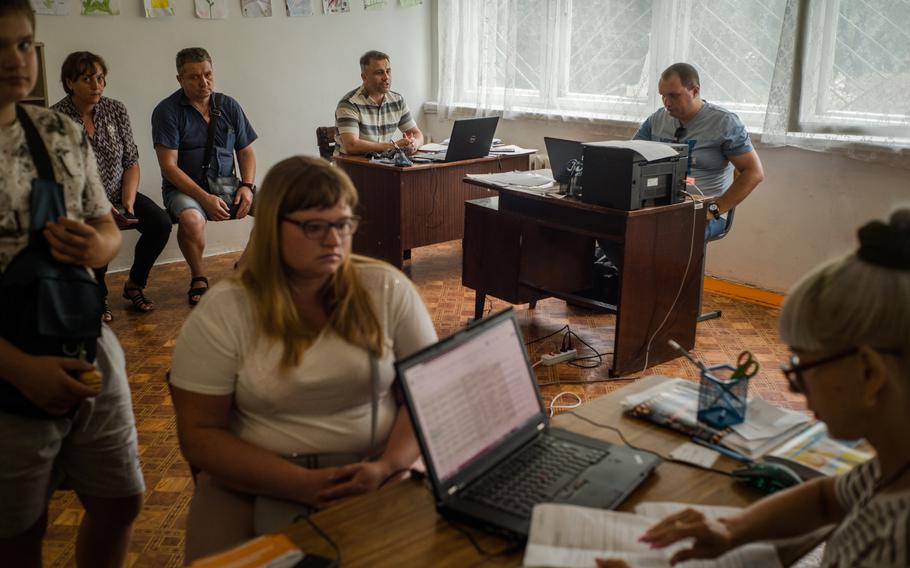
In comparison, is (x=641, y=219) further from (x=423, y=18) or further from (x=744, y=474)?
(x=423, y=18)

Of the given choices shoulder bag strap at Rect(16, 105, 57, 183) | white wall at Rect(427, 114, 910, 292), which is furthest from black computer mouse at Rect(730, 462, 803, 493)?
white wall at Rect(427, 114, 910, 292)

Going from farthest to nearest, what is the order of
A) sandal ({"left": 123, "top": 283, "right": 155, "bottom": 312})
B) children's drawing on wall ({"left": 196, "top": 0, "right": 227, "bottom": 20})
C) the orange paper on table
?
1. children's drawing on wall ({"left": 196, "top": 0, "right": 227, "bottom": 20})
2. sandal ({"left": 123, "top": 283, "right": 155, "bottom": 312})
3. the orange paper on table

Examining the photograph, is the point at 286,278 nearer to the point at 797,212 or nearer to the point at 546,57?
the point at 797,212

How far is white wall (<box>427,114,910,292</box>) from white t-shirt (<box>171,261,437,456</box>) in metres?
3.23

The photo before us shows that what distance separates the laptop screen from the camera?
1.32 metres

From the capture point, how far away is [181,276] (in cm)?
516

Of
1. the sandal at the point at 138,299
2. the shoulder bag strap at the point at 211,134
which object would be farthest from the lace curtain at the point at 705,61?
the sandal at the point at 138,299

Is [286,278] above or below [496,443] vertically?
above

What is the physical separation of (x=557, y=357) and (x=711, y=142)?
53.5 inches

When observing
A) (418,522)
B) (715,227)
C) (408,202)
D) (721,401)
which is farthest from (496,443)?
(408,202)

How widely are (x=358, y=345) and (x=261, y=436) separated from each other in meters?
0.25

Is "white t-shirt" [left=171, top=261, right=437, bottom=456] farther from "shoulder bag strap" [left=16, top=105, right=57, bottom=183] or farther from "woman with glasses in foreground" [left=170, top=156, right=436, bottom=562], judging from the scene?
"shoulder bag strap" [left=16, top=105, right=57, bottom=183]

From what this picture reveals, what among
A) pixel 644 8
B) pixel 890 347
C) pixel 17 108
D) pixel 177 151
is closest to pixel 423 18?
pixel 644 8

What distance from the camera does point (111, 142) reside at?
4.38m
